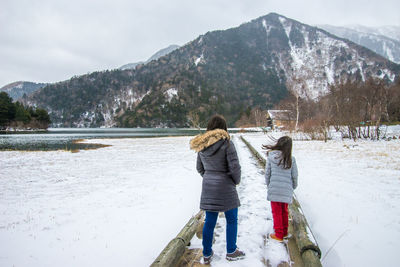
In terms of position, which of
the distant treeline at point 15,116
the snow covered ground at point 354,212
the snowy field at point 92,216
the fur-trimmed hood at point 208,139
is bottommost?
the snowy field at point 92,216

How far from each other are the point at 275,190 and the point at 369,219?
8.28ft

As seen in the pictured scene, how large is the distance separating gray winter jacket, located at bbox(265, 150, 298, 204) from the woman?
917 mm

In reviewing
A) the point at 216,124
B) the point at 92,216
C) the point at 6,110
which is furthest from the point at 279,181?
the point at 6,110

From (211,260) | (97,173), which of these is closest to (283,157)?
(211,260)

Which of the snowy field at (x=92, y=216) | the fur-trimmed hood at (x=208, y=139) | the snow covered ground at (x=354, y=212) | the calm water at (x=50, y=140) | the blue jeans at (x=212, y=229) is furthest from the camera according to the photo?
the calm water at (x=50, y=140)

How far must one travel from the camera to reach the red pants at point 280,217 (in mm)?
3312

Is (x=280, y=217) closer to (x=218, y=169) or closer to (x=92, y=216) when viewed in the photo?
(x=218, y=169)

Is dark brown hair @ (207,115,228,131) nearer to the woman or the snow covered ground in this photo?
the woman

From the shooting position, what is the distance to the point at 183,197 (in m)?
6.21

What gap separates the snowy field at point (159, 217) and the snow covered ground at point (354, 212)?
2 centimetres

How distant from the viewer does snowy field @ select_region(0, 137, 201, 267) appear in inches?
136

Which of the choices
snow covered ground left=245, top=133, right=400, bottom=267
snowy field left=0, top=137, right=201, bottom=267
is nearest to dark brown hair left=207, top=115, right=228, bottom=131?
snowy field left=0, top=137, right=201, bottom=267

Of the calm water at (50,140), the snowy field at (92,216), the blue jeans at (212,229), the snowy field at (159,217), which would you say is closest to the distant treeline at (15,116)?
the calm water at (50,140)

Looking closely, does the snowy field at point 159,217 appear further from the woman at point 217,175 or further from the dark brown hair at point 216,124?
the dark brown hair at point 216,124
